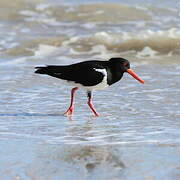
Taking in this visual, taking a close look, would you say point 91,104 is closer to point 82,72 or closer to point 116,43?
point 82,72

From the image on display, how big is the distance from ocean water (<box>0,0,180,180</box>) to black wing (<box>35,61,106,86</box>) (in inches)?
13.8

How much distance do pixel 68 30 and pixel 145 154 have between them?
7631 millimetres

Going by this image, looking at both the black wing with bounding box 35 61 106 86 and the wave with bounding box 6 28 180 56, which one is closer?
the black wing with bounding box 35 61 106 86

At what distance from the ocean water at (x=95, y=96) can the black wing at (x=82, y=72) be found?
0.35m

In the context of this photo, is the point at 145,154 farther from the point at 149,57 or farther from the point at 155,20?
the point at 155,20

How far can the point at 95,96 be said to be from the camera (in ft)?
25.6

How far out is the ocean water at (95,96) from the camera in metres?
4.90

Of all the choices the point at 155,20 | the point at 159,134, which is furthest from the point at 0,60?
the point at 159,134

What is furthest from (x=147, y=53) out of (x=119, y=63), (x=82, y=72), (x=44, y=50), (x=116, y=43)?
(x=82, y=72)

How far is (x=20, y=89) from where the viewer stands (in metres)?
8.01

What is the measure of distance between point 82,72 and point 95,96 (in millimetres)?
826

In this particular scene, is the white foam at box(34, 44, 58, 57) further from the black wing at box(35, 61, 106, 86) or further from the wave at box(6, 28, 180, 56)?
the black wing at box(35, 61, 106, 86)

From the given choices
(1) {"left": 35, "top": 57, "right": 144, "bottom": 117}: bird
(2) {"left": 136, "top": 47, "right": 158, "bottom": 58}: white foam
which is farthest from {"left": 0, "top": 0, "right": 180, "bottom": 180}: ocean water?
(1) {"left": 35, "top": 57, "right": 144, "bottom": 117}: bird

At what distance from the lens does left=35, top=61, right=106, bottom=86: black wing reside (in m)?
6.98
